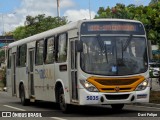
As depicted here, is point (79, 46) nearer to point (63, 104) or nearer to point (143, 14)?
point (63, 104)

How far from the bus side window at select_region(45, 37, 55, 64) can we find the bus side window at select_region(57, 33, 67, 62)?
0.65m

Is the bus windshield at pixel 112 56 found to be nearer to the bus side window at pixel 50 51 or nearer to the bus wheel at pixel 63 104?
the bus wheel at pixel 63 104

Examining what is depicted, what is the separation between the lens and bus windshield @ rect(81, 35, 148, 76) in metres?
15.2

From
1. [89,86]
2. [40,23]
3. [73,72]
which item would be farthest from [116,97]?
[40,23]

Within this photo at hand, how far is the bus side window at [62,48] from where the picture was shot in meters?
16.6

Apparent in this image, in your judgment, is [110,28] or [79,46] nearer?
[79,46]

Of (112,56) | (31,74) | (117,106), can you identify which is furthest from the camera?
(31,74)

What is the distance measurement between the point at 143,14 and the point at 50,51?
13.9m

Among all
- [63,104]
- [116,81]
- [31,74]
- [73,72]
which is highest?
[73,72]

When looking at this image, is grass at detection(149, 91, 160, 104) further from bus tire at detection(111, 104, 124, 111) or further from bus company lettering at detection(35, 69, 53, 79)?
bus company lettering at detection(35, 69, 53, 79)

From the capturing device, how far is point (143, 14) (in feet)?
101

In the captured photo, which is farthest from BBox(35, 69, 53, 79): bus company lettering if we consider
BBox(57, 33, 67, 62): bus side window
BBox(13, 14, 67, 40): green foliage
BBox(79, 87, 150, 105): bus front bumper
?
BBox(13, 14, 67, 40): green foliage

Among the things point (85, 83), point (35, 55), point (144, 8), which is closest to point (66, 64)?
point (85, 83)

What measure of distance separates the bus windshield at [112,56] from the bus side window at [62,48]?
1.37 meters
